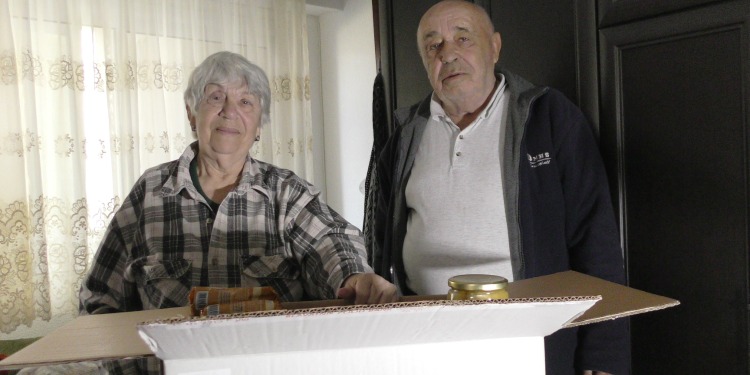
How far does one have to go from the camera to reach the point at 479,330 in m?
0.42

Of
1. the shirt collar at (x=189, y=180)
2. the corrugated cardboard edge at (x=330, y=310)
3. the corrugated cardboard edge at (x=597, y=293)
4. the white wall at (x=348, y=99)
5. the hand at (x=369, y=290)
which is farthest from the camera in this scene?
the white wall at (x=348, y=99)

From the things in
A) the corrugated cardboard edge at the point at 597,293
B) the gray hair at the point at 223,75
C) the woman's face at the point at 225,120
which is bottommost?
the corrugated cardboard edge at the point at 597,293

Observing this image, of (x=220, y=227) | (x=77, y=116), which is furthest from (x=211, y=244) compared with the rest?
(x=77, y=116)

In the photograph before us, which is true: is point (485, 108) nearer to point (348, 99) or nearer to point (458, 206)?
point (458, 206)

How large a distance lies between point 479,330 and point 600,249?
0.91 metres

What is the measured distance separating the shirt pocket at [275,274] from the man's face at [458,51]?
0.56 meters

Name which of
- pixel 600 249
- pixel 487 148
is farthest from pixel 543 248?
pixel 487 148

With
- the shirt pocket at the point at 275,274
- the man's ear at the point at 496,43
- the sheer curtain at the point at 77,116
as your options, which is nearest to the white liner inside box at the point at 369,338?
the shirt pocket at the point at 275,274

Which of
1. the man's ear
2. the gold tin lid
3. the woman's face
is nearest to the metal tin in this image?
the gold tin lid

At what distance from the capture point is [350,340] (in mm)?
404

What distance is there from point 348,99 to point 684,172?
2370 millimetres

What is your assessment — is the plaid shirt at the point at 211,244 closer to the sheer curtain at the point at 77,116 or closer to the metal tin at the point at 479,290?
the metal tin at the point at 479,290

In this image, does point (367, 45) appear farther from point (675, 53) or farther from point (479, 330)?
point (479, 330)

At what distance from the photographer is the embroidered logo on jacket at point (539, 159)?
1.27 m
